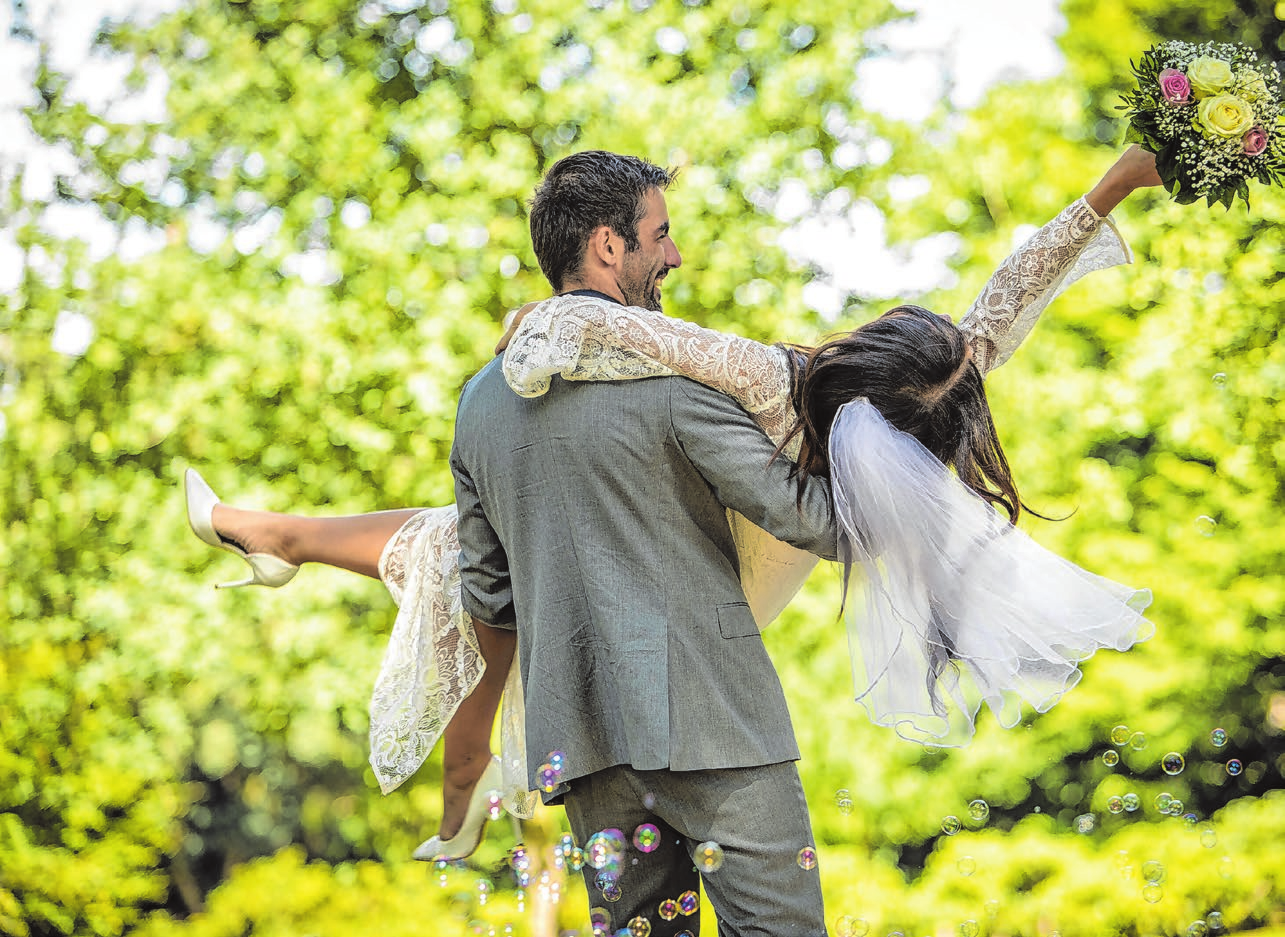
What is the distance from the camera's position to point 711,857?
1.89 meters

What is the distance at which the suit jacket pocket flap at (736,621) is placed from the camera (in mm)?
1935

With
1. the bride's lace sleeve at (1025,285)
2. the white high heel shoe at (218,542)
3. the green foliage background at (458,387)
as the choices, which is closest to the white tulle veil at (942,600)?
the bride's lace sleeve at (1025,285)

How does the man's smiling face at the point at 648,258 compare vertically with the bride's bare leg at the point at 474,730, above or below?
above

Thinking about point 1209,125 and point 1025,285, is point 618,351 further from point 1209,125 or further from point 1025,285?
point 1209,125

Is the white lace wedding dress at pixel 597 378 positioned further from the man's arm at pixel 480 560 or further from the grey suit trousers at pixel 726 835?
the man's arm at pixel 480 560

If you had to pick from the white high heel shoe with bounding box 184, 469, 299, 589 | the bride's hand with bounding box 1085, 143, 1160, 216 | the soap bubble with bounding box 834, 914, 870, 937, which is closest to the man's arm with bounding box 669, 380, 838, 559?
the bride's hand with bounding box 1085, 143, 1160, 216

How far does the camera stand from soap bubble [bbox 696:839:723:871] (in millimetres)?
1887

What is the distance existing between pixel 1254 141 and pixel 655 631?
1.35 meters

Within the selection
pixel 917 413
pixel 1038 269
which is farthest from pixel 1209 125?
pixel 917 413

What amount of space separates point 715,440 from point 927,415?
42 cm

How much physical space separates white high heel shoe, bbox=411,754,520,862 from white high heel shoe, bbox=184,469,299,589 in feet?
2.16

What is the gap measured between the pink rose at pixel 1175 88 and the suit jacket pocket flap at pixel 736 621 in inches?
46.5

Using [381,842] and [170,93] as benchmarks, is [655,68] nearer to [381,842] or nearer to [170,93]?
[170,93]

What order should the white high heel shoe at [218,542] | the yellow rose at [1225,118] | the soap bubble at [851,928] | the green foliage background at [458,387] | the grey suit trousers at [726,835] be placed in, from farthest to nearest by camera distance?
the green foliage background at [458,387], the white high heel shoe at [218,542], the soap bubble at [851,928], the yellow rose at [1225,118], the grey suit trousers at [726,835]
